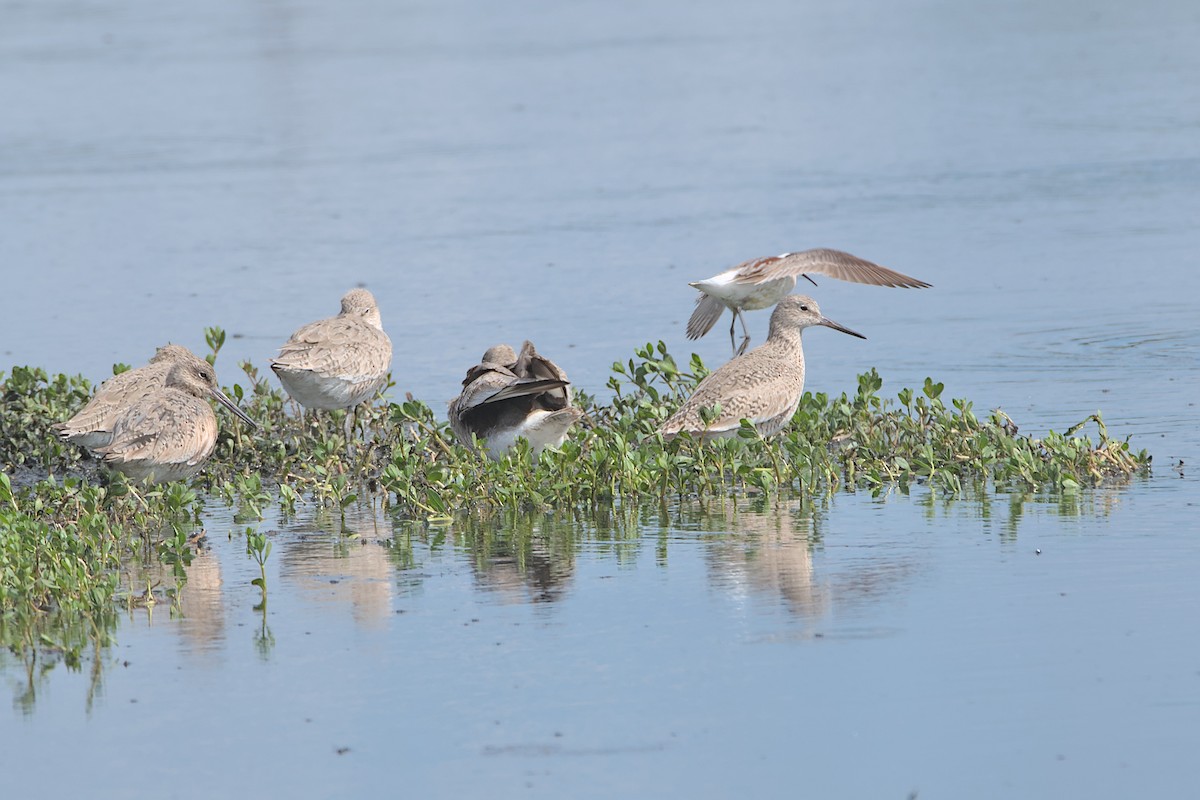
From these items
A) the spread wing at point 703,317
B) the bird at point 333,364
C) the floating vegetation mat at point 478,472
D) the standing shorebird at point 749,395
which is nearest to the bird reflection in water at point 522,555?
the floating vegetation mat at point 478,472

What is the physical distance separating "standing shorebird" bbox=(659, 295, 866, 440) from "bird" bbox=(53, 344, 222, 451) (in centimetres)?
273

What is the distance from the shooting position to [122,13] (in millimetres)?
46781

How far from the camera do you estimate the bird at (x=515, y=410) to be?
406 inches

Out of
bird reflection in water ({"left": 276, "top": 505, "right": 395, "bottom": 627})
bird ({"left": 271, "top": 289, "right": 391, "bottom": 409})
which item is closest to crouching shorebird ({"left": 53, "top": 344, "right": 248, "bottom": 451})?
bird ({"left": 271, "top": 289, "right": 391, "bottom": 409})

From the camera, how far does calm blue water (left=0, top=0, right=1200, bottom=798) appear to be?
652cm

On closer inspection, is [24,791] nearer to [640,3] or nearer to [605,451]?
[605,451]

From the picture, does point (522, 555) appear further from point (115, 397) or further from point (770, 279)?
point (770, 279)

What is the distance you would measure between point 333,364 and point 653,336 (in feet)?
12.5

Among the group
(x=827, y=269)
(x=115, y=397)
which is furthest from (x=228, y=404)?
(x=827, y=269)

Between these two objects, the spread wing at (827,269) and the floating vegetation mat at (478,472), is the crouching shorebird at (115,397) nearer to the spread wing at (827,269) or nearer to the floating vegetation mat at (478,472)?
the floating vegetation mat at (478,472)

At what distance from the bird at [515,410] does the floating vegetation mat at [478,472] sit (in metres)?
0.14

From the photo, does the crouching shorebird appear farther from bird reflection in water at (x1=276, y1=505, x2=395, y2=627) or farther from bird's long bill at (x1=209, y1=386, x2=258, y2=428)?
bird reflection in water at (x1=276, y1=505, x2=395, y2=627)

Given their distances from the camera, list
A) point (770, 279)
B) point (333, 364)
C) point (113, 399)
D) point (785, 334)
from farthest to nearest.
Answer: point (770, 279) < point (785, 334) < point (333, 364) < point (113, 399)

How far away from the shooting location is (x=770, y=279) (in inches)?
495
